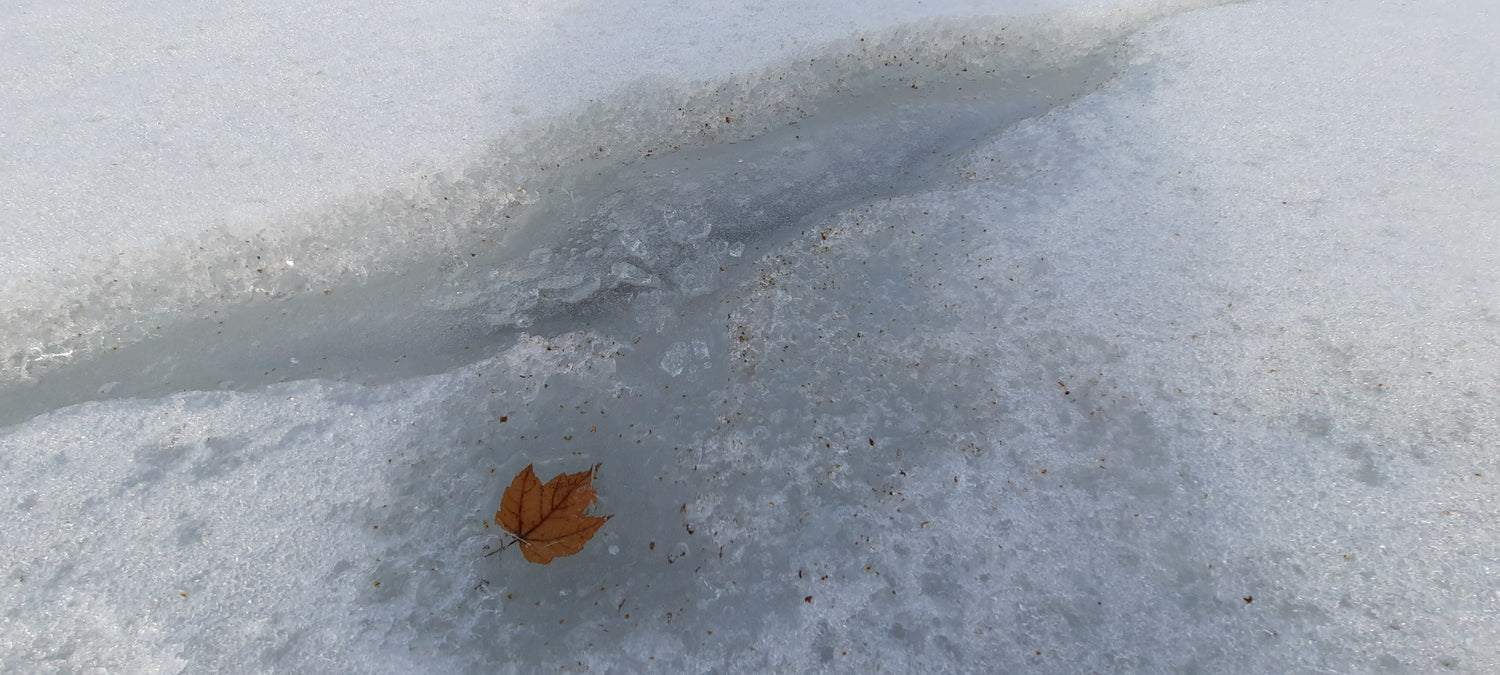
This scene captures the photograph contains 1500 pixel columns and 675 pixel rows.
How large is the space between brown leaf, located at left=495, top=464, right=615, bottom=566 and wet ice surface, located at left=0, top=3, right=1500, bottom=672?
0.20 feet

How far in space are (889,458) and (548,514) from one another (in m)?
1.41

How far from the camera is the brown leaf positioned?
9.43ft

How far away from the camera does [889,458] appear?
308cm

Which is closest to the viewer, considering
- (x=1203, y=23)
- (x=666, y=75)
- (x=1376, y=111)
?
(x=1376, y=111)

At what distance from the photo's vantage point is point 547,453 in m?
3.15

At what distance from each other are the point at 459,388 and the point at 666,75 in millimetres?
2817

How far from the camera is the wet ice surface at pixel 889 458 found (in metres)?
2.63

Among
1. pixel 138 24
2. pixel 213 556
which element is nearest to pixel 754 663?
pixel 213 556

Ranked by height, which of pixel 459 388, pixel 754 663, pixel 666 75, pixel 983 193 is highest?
pixel 666 75

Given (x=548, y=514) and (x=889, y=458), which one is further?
(x=889, y=458)

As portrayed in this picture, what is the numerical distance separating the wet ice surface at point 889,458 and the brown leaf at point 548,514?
6 centimetres

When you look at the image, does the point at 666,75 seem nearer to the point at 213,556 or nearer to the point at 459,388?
the point at 459,388

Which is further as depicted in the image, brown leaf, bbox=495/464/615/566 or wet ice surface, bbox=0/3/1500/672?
brown leaf, bbox=495/464/615/566

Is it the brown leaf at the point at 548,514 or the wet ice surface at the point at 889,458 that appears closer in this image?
the wet ice surface at the point at 889,458
